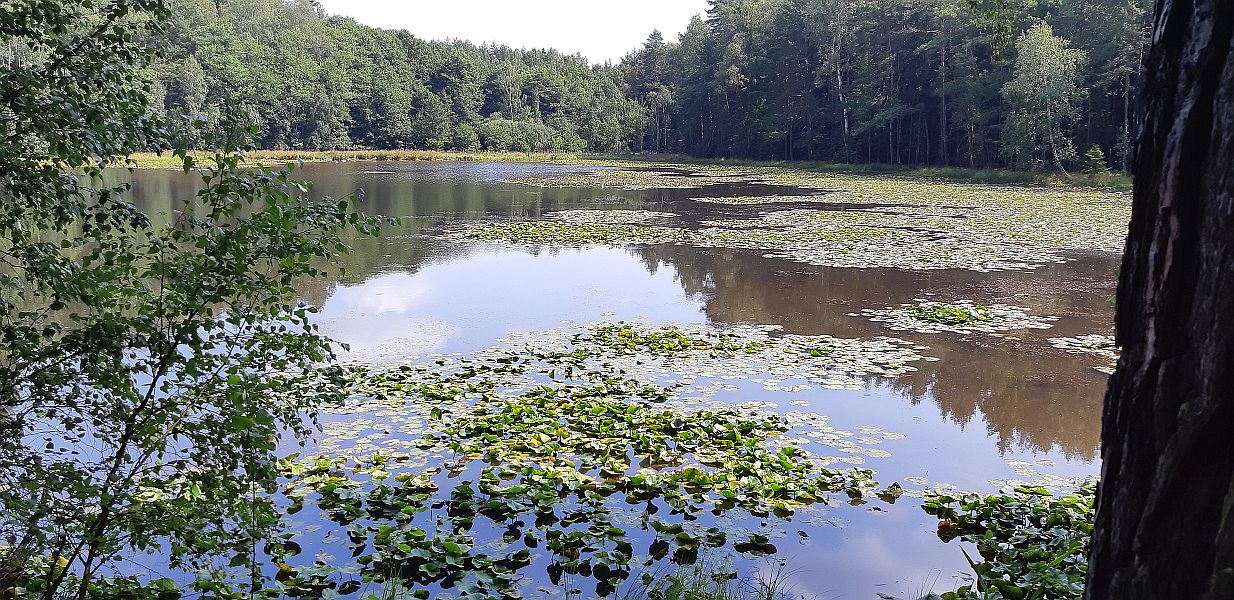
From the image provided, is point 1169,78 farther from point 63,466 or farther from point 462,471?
point 462,471

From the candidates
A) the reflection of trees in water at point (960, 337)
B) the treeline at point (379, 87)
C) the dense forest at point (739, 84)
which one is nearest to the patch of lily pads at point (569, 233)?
the reflection of trees in water at point (960, 337)

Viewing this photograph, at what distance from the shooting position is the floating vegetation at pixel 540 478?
4250 mm

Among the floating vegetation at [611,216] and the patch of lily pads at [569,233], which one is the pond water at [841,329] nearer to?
the patch of lily pads at [569,233]

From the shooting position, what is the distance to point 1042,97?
3209 cm

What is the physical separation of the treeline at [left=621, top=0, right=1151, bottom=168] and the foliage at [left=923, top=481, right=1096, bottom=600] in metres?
18.0

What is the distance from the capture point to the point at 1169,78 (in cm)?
151

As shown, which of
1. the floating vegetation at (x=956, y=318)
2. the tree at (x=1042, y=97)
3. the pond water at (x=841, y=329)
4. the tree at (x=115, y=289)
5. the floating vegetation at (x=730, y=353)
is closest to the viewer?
the tree at (x=115, y=289)

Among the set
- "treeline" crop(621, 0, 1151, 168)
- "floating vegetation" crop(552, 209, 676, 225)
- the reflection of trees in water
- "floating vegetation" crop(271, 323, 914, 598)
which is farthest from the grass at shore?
"floating vegetation" crop(552, 209, 676, 225)

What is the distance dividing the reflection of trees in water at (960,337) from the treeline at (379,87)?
57879 millimetres

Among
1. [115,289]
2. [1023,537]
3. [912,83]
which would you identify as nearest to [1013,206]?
[1023,537]

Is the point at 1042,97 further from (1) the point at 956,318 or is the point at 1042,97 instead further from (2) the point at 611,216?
(1) the point at 956,318

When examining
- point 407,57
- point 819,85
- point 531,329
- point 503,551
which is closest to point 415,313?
point 531,329

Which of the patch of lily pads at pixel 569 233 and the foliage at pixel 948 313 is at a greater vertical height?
the patch of lily pads at pixel 569 233

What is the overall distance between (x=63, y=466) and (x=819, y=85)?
52.6 meters
